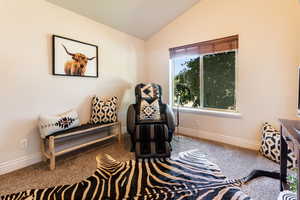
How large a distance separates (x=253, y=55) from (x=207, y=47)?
2.47 ft

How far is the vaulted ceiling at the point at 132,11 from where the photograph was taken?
7.70ft

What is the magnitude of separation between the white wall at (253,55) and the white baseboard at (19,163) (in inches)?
104

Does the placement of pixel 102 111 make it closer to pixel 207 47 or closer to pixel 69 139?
pixel 69 139

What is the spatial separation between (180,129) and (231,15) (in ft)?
7.45

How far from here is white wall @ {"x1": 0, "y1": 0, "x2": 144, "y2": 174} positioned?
1.84 m

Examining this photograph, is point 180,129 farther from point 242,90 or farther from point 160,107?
point 242,90

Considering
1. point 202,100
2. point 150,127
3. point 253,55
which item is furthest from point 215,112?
point 150,127

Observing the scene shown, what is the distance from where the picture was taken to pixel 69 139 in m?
2.41

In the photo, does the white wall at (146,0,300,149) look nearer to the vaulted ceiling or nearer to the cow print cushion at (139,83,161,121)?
the vaulted ceiling

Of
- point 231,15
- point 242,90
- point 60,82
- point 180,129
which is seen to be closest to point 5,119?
point 60,82

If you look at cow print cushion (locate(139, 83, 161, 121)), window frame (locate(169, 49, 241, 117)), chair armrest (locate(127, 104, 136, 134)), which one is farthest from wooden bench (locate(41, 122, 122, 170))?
window frame (locate(169, 49, 241, 117))

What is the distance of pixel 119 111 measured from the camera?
3234mm

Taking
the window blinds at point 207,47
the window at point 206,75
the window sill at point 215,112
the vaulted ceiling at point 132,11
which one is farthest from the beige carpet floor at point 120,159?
the vaulted ceiling at point 132,11

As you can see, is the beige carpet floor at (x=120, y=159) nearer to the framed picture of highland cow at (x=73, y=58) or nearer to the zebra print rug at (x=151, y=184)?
the zebra print rug at (x=151, y=184)
